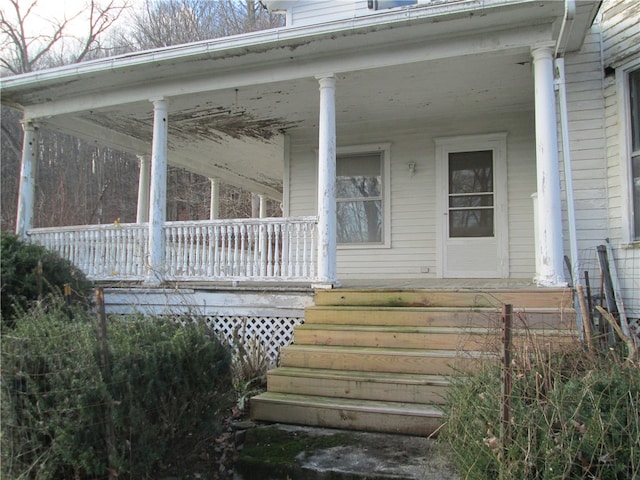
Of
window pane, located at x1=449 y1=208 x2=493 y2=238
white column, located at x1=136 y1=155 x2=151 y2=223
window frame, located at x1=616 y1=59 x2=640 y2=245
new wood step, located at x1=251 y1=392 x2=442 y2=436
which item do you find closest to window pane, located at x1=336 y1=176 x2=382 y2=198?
window pane, located at x1=449 y1=208 x2=493 y2=238

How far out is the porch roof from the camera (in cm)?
514

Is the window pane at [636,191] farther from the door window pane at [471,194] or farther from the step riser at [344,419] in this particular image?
the step riser at [344,419]

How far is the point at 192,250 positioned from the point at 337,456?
399 centimetres

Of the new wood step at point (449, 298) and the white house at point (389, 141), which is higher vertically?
the white house at point (389, 141)

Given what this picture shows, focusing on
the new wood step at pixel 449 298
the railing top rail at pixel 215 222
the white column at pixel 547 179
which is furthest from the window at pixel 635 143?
the railing top rail at pixel 215 222

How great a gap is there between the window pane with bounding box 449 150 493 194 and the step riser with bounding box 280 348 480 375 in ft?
13.2

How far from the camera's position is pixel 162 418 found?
9.50ft

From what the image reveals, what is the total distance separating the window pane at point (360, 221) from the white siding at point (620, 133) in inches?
132

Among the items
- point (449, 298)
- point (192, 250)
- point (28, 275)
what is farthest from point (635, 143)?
point (28, 275)

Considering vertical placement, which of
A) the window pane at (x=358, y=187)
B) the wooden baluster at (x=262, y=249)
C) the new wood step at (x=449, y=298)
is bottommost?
the new wood step at (x=449, y=298)

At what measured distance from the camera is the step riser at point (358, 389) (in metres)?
3.88

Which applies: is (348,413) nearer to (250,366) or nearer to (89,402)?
(250,366)

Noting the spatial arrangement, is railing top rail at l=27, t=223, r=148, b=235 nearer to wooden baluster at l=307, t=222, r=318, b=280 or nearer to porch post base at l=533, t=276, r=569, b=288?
wooden baluster at l=307, t=222, r=318, b=280

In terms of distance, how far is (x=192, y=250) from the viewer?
6.56 meters
